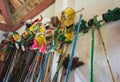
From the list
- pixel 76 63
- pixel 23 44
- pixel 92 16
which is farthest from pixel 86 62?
pixel 23 44

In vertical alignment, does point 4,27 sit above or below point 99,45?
above

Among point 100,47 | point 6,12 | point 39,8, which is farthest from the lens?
point 6,12

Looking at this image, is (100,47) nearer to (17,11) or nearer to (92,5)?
(92,5)

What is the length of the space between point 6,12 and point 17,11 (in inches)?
8.3

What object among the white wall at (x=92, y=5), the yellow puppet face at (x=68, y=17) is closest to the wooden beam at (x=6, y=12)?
the white wall at (x=92, y=5)

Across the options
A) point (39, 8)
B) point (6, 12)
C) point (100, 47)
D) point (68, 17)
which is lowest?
point (100, 47)

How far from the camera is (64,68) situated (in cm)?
193

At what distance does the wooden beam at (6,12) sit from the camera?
3319mm

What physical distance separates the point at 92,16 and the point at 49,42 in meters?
0.69

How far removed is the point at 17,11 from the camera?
137 inches

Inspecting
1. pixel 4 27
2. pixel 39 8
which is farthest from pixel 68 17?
pixel 4 27

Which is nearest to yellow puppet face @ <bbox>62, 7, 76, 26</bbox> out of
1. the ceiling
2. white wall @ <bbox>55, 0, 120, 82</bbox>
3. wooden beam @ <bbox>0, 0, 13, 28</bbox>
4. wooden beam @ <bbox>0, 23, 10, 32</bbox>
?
white wall @ <bbox>55, 0, 120, 82</bbox>

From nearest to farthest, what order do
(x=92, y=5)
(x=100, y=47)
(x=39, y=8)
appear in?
(x=100, y=47) < (x=92, y=5) < (x=39, y=8)

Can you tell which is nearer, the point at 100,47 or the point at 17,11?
the point at 100,47
